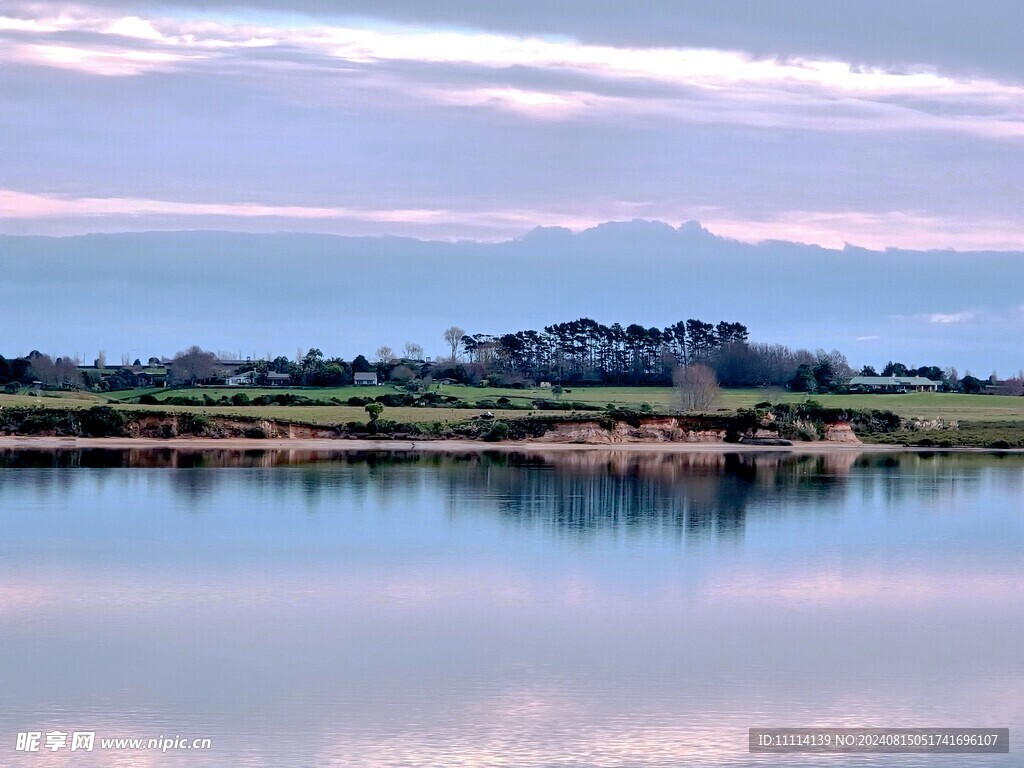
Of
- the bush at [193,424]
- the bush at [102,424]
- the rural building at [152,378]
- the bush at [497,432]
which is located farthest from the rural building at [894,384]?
the bush at [102,424]

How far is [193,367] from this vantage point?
124 metres

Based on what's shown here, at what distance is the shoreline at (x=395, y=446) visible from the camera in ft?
199

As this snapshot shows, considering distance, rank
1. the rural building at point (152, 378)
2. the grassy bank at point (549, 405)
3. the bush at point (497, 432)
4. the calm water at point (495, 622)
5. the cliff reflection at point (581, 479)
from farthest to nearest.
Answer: the rural building at point (152, 378), the grassy bank at point (549, 405), the bush at point (497, 432), the cliff reflection at point (581, 479), the calm water at point (495, 622)

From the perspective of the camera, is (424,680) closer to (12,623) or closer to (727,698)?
(727,698)

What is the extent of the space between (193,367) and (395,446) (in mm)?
65792

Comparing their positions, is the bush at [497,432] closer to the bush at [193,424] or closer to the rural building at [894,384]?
the bush at [193,424]

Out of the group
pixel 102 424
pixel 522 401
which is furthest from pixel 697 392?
pixel 102 424

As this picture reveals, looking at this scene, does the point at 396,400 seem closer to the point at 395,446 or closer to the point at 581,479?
the point at 395,446

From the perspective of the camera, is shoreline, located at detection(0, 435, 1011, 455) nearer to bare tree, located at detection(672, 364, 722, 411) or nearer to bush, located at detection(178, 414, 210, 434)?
bush, located at detection(178, 414, 210, 434)

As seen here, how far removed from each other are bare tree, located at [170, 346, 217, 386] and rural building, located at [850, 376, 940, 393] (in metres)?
55.0

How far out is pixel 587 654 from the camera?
1892cm

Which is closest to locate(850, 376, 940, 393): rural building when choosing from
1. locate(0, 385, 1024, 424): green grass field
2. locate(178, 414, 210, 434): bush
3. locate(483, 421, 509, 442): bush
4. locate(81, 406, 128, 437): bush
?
locate(0, 385, 1024, 424): green grass field

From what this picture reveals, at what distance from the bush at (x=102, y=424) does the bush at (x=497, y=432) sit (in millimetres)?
16594

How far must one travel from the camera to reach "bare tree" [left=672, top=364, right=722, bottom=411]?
87.1 meters
